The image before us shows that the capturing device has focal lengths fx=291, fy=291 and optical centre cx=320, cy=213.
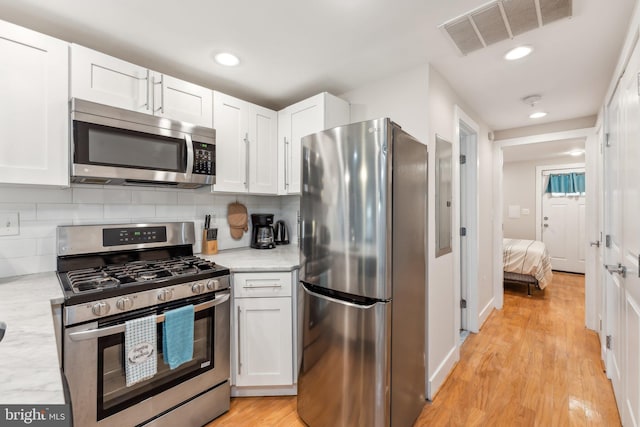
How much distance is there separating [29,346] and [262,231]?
1909 millimetres

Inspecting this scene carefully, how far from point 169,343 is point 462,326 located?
2864 millimetres

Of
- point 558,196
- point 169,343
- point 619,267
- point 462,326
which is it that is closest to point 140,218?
point 169,343

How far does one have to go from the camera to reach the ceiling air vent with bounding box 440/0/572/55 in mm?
1401

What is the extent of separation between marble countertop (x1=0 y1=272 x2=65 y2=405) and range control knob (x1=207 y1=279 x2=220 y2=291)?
66cm

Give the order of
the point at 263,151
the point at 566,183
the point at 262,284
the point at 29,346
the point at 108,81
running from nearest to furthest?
1. the point at 29,346
2. the point at 108,81
3. the point at 262,284
4. the point at 263,151
5. the point at 566,183

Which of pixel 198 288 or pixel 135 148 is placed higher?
pixel 135 148

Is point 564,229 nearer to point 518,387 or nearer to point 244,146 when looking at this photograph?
point 518,387

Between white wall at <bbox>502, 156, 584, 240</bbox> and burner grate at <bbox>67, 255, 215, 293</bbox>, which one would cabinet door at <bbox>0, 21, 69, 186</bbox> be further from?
white wall at <bbox>502, 156, 584, 240</bbox>

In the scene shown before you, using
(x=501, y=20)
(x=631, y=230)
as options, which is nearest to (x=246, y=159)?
(x=501, y=20)

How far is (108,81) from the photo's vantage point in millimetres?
1694

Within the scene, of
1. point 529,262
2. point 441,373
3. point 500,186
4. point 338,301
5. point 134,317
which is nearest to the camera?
point 134,317

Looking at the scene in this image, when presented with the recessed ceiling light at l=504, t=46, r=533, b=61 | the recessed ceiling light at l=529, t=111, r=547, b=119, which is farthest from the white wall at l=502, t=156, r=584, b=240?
the recessed ceiling light at l=504, t=46, r=533, b=61

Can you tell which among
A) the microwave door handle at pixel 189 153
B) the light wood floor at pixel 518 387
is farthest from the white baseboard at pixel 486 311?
the microwave door handle at pixel 189 153

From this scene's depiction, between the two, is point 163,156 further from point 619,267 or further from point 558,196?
point 558,196
